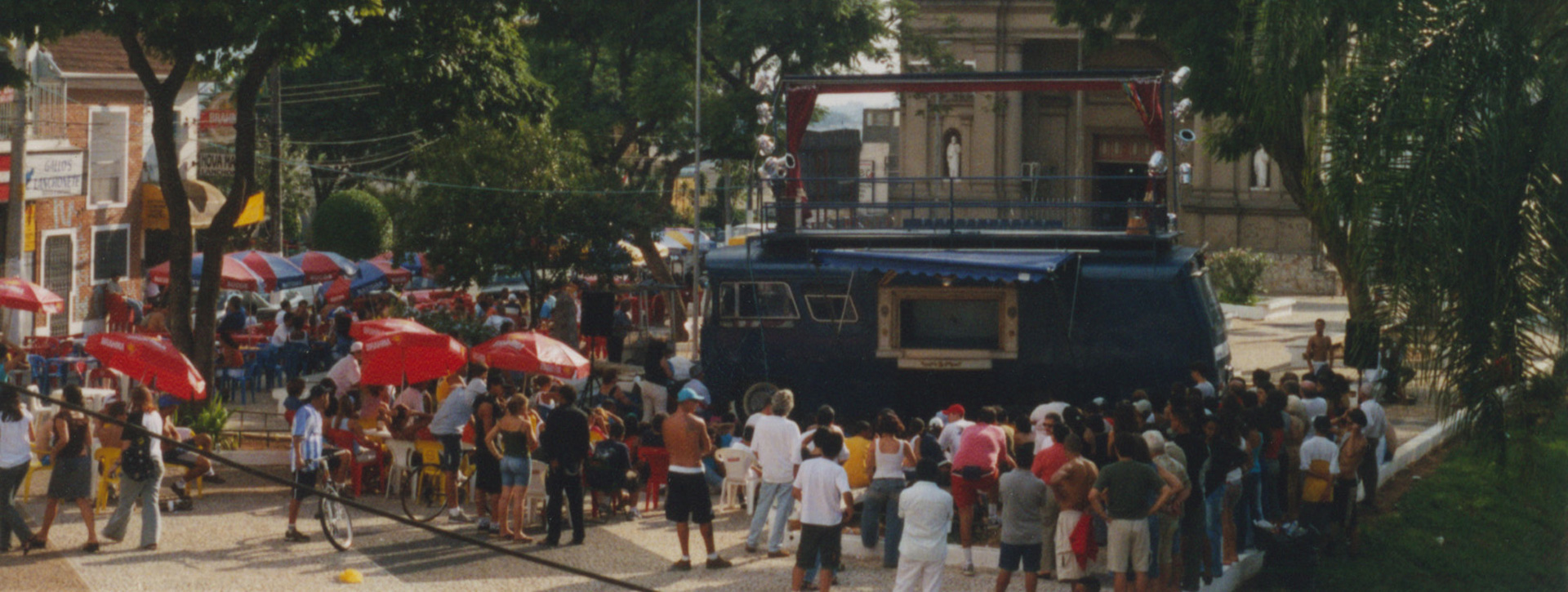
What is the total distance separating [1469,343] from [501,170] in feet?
60.5

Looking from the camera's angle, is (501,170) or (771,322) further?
(501,170)

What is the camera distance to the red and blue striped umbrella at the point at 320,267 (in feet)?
97.0

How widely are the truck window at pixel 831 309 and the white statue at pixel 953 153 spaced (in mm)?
26810

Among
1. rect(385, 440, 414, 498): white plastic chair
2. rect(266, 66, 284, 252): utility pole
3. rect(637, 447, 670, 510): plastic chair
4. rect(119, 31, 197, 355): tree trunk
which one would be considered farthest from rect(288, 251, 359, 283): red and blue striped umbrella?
rect(637, 447, 670, 510): plastic chair

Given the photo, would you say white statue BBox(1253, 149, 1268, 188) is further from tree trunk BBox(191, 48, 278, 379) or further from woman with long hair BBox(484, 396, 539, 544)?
woman with long hair BBox(484, 396, 539, 544)

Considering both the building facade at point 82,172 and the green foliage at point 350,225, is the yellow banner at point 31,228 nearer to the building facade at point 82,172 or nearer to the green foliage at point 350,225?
the building facade at point 82,172

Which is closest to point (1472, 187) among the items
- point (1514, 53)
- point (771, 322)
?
point (1514, 53)

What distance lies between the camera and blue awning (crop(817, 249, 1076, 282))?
17.1 m

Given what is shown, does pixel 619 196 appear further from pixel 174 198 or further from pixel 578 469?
pixel 578 469

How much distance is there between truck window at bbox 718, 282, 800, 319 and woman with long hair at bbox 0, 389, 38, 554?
8486 millimetres

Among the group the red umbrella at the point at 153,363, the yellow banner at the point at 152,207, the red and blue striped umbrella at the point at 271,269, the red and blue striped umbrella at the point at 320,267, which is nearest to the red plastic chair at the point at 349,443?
the red umbrella at the point at 153,363

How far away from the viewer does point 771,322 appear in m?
19.5

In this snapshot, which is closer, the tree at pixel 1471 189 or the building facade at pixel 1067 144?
the tree at pixel 1471 189

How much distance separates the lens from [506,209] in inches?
1037
